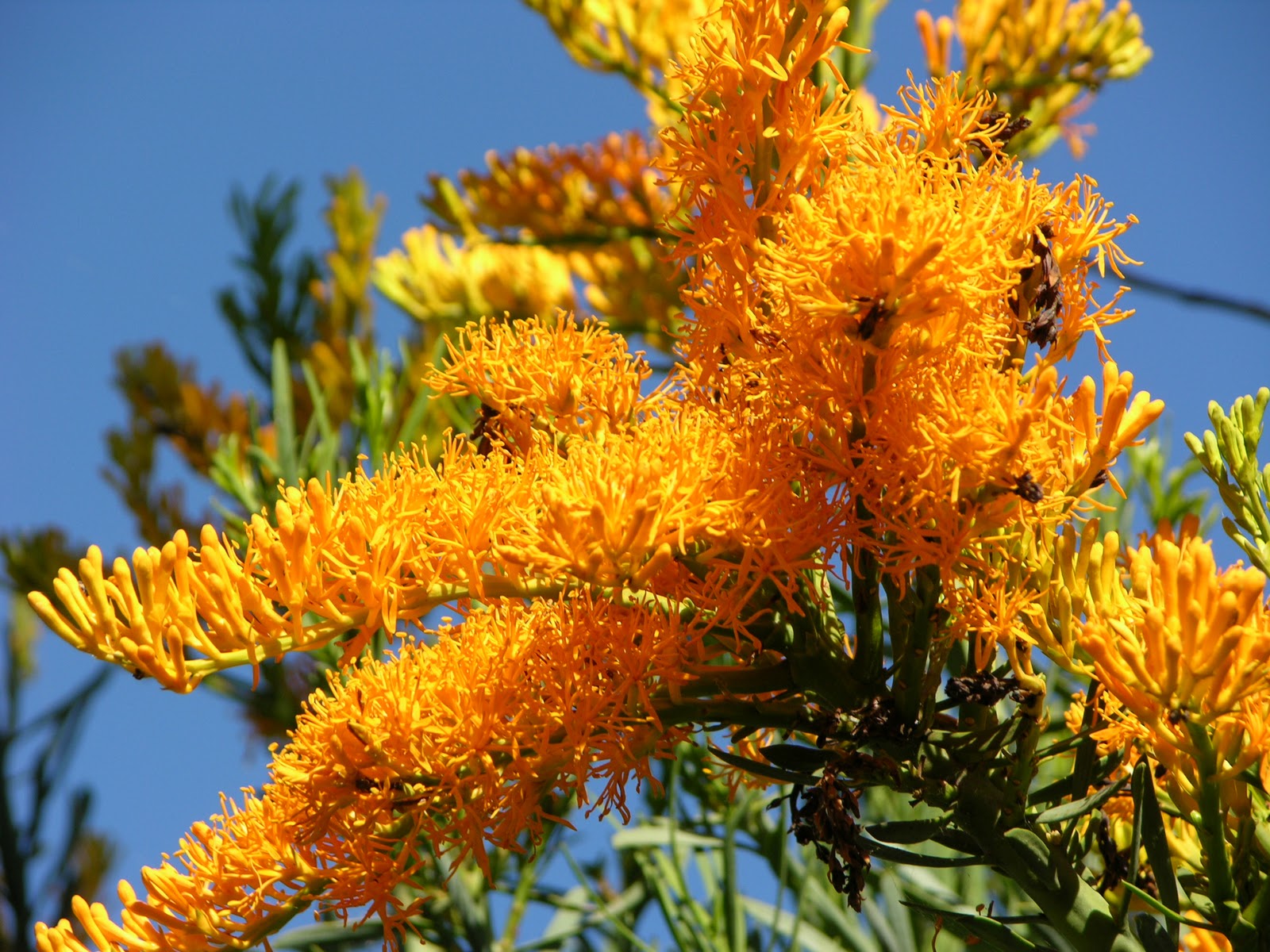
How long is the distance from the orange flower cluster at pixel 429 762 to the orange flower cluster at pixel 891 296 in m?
0.27

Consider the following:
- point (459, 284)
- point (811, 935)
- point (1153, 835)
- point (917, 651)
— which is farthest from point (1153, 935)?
point (459, 284)

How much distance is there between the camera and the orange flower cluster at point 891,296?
1244 mm

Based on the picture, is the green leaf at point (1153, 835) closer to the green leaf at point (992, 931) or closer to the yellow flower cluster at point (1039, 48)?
the green leaf at point (992, 931)

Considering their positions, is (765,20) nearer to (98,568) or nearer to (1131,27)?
(98,568)

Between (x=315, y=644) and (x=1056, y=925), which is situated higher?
(x=315, y=644)

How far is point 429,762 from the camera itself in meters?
1.35

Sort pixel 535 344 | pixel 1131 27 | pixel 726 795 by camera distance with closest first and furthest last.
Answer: pixel 535 344, pixel 726 795, pixel 1131 27

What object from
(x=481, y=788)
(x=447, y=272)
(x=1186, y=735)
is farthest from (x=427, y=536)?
(x=447, y=272)

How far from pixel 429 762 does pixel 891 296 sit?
0.64 m

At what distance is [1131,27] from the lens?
11.7ft

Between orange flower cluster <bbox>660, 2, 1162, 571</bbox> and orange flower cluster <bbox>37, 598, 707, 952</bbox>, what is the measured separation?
0.88 ft

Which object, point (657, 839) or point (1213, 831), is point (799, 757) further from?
point (657, 839)

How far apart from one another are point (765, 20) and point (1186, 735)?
822 millimetres

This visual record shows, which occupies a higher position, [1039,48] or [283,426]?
[1039,48]
